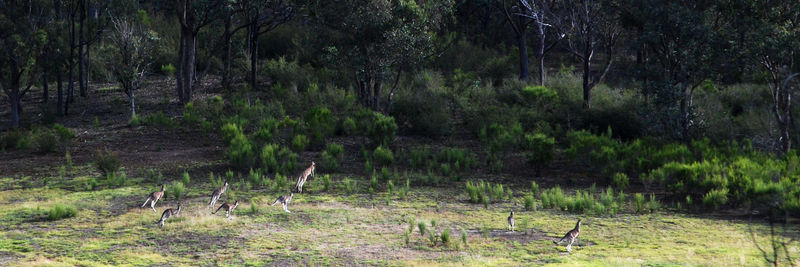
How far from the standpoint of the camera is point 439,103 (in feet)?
83.4

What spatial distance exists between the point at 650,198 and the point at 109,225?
32.9ft

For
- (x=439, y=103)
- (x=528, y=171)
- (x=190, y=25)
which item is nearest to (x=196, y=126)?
(x=190, y=25)

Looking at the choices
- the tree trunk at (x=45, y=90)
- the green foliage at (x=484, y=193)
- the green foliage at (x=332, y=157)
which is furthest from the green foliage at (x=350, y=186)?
the tree trunk at (x=45, y=90)

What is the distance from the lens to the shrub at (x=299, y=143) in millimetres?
20406

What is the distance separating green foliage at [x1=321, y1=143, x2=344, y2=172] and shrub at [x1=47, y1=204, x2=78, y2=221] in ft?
21.7

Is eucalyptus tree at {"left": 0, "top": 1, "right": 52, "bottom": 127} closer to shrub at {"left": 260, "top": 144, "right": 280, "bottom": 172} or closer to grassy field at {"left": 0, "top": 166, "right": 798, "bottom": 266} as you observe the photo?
grassy field at {"left": 0, "top": 166, "right": 798, "bottom": 266}

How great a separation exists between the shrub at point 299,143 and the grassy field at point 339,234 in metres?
4.79

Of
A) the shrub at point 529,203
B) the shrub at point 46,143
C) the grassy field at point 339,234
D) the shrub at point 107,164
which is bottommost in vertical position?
the grassy field at point 339,234

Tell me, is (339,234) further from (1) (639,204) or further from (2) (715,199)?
(2) (715,199)

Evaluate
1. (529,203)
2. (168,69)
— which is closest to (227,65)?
(168,69)

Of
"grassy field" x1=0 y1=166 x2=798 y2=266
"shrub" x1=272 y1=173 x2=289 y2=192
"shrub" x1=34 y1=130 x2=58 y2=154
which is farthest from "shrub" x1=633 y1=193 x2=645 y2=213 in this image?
"shrub" x1=34 y1=130 x2=58 y2=154

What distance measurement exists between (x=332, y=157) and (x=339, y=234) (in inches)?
283

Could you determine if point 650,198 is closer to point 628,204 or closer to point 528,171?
point 628,204

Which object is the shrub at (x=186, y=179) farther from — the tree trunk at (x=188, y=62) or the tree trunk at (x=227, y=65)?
the tree trunk at (x=227, y=65)
